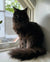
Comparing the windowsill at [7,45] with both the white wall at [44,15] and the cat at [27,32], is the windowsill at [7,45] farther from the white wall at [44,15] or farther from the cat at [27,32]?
the white wall at [44,15]

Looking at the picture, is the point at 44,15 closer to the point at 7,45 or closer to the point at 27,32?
the point at 27,32

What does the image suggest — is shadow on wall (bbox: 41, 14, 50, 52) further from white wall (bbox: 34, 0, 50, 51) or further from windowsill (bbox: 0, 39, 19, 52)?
windowsill (bbox: 0, 39, 19, 52)

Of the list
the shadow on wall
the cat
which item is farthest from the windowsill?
the shadow on wall

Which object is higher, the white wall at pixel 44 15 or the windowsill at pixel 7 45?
the white wall at pixel 44 15

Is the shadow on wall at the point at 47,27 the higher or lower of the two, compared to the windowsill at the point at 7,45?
higher

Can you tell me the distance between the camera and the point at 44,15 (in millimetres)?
1194

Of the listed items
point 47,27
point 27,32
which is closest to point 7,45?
point 27,32

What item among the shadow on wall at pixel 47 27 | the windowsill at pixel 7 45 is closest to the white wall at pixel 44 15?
the shadow on wall at pixel 47 27

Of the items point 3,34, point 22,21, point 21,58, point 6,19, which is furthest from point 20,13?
point 21,58

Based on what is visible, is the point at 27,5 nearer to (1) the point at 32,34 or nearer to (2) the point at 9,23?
(2) the point at 9,23

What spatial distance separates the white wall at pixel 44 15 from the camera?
3.72 feet

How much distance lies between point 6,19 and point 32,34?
16.2 inches

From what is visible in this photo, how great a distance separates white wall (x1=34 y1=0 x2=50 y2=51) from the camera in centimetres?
113

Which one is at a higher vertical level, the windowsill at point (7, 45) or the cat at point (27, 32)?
the cat at point (27, 32)
